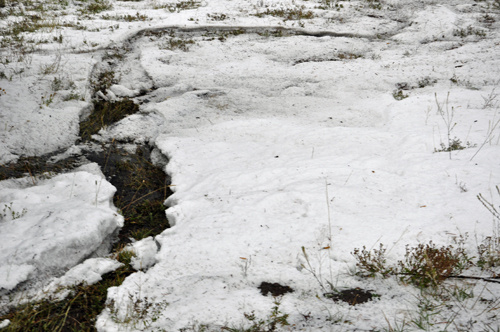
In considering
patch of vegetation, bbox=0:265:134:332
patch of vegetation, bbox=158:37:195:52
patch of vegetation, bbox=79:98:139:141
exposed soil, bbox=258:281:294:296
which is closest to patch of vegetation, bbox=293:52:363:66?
patch of vegetation, bbox=158:37:195:52

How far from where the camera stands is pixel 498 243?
8.79 feet

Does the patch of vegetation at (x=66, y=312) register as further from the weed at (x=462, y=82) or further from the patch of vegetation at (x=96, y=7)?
the patch of vegetation at (x=96, y=7)

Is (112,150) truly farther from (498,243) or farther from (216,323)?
(498,243)

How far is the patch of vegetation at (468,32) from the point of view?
9002 millimetres

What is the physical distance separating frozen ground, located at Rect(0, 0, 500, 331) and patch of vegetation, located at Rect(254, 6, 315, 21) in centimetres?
225

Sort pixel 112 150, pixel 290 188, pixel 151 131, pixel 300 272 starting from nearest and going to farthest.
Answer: pixel 300 272 < pixel 290 188 < pixel 112 150 < pixel 151 131

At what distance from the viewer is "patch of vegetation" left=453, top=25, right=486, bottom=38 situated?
900cm

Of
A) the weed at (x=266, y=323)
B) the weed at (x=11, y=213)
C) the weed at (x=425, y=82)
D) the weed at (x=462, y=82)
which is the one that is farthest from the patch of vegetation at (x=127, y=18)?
the weed at (x=266, y=323)

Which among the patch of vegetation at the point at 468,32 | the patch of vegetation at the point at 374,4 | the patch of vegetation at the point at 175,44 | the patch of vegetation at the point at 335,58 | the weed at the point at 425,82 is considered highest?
the patch of vegetation at the point at 374,4

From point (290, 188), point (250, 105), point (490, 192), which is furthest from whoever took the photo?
point (250, 105)

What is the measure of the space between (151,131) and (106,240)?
9.23 ft

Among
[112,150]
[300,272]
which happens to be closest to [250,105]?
[112,150]

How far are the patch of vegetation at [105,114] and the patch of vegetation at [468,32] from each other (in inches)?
393

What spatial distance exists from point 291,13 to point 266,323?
42.1 ft
